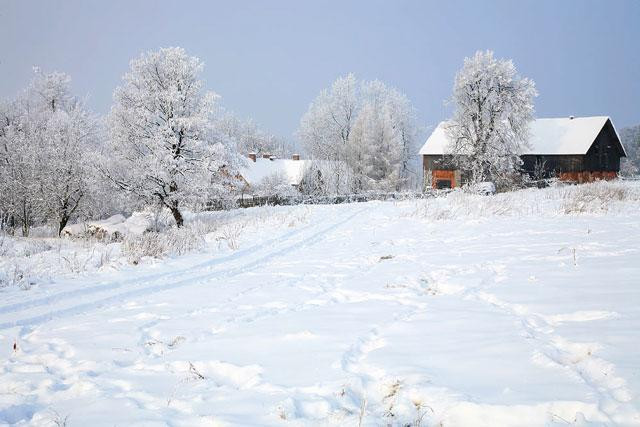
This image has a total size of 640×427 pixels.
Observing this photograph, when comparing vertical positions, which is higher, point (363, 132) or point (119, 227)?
point (363, 132)

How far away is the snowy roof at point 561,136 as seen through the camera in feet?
143

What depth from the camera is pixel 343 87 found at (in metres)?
49.6

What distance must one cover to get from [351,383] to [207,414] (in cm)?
114

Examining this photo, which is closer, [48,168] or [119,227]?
[119,227]

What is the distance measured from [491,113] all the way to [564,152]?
14060 mm

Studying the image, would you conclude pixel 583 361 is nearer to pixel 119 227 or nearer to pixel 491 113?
pixel 119 227

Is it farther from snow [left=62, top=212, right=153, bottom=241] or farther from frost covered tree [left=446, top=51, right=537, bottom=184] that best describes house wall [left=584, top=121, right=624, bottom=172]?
snow [left=62, top=212, right=153, bottom=241]

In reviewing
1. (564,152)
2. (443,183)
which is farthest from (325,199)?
(564,152)

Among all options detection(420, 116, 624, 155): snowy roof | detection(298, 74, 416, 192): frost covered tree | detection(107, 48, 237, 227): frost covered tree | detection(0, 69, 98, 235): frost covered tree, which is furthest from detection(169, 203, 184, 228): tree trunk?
detection(420, 116, 624, 155): snowy roof

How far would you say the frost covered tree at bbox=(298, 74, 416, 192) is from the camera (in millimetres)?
46562

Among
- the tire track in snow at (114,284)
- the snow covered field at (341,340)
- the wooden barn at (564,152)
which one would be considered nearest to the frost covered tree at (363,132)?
the wooden barn at (564,152)

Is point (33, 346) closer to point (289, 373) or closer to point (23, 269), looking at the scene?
point (289, 373)

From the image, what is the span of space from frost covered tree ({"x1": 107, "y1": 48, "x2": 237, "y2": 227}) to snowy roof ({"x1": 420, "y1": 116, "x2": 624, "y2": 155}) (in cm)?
2688

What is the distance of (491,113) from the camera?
34906 millimetres
